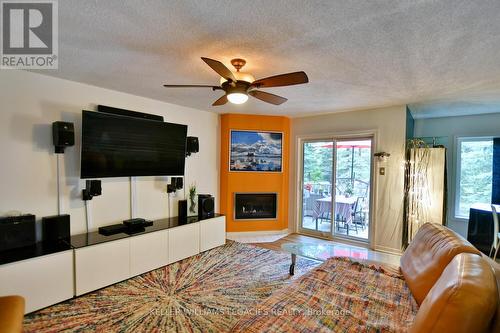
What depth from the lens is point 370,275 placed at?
6.83 feet

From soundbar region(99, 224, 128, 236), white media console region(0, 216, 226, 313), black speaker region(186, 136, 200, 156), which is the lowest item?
white media console region(0, 216, 226, 313)

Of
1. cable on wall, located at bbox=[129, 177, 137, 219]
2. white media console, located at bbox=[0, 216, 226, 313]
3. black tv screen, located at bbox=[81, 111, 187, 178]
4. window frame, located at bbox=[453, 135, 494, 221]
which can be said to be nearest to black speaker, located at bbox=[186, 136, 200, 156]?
black tv screen, located at bbox=[81, 111, 187, 178]

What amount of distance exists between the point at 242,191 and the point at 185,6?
3692 millimetres

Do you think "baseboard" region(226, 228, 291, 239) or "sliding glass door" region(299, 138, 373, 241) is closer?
"sliding glass door" region(299, 138, 373, 241)

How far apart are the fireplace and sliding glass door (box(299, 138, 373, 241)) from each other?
0.64 m

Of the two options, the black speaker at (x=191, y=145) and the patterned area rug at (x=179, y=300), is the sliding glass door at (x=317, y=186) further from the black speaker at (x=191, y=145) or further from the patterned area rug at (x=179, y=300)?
the black speaker at (x=191, y=145)

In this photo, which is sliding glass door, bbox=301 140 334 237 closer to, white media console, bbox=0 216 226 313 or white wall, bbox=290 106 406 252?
white wall, bbox=290 106 406 252

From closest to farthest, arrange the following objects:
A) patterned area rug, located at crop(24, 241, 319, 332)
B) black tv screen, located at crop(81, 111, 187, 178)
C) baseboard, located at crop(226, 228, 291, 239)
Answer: patterned area rug, located at crop(24, 241, 319, 332) → black tv screen, located at crop(81, 111, 187, 178) → baseboard, located at crop(226, 228, 291, 239)

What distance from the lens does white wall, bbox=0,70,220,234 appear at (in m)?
2.62

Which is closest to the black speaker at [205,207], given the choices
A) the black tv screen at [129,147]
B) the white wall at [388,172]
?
the black tv screen at [129,147]

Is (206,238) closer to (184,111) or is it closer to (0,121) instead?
(184,111)

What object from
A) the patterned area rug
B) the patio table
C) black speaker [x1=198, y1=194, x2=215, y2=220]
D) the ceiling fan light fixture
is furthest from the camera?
the patio table

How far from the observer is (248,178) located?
195 inches

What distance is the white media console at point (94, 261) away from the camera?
2.26 m
